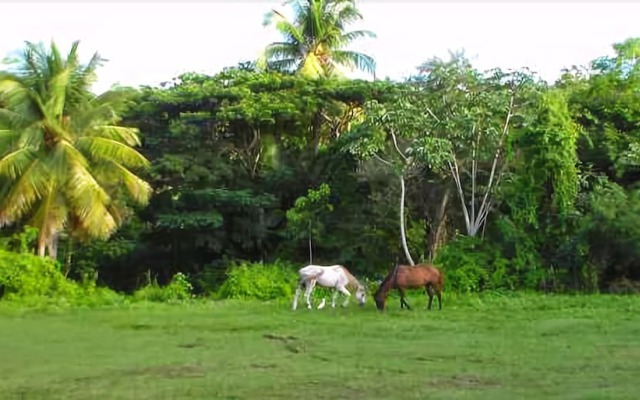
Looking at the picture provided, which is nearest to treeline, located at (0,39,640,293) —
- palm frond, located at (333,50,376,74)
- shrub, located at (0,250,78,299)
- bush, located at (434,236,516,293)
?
bush, located at (434,236,516,293)

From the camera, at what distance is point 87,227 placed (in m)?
23.6

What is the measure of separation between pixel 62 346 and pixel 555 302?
10.5 meters

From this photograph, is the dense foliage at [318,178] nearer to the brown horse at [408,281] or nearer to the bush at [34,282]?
the bush at [34,282]

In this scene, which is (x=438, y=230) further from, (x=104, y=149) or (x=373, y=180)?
(x=104, y=149)

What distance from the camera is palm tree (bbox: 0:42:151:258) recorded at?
23.0m

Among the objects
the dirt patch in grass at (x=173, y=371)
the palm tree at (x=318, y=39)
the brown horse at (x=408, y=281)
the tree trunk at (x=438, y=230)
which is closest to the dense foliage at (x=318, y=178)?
the tree trunk at (x=438, y=230)

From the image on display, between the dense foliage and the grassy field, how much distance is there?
3.67 metres

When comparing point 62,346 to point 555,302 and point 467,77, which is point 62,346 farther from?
point 467,77

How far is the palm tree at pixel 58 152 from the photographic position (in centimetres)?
2295

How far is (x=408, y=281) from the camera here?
1781 centimetres

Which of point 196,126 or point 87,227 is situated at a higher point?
point 196,126

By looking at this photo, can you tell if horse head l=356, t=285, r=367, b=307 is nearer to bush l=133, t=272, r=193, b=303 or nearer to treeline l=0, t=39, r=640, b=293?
treeline l=0, t=39, r=640, b=293

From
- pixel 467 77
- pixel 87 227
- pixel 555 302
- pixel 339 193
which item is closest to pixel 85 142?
pixel 87 227

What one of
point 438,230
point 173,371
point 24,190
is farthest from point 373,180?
point 173,371
